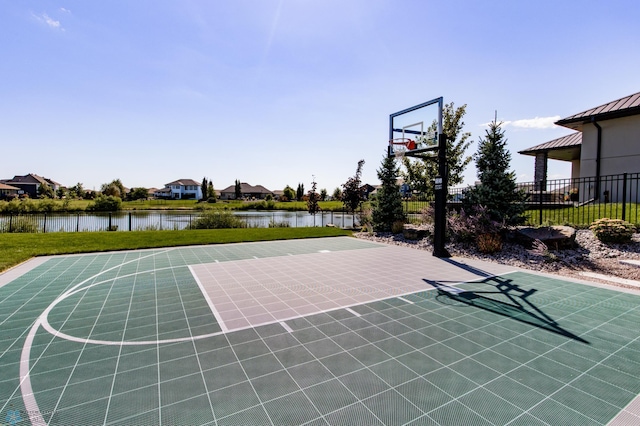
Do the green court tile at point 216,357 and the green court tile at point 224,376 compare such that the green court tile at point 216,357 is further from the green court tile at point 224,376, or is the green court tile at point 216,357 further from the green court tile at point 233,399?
the green court tile at point 233,399

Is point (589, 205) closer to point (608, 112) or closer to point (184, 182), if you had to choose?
point (608, 112)

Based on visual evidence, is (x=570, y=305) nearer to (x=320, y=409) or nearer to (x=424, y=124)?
(x=320, y=409)

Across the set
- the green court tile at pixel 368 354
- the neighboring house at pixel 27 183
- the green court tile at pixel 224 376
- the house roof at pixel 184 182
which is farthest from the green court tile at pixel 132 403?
the neighboring house at pixel 27 183

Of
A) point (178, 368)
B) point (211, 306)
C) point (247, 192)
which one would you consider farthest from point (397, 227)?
point (247, 192)

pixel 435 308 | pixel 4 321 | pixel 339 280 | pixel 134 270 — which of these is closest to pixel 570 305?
pixel 435 308

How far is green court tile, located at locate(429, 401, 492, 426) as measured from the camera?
7.86ft

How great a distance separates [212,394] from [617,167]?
745 inches

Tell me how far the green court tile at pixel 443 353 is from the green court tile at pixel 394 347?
0.21 metres

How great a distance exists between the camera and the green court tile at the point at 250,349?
347cm

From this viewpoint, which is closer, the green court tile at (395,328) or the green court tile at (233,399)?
the green court tile at (233,399)

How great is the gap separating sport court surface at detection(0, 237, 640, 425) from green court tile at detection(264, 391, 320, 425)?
14 mm

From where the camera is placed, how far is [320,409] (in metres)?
2.56

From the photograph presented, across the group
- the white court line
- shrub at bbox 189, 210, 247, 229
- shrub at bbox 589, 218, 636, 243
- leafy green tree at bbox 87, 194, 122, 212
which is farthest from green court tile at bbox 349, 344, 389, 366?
leafy green tree at bbox 87, 194, 122, 212

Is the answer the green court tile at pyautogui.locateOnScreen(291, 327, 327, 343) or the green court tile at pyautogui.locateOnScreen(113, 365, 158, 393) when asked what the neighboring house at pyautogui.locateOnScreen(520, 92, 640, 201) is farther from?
the green court tile at pyautogui.locateOnScreen(113, 365, 158, 393)
